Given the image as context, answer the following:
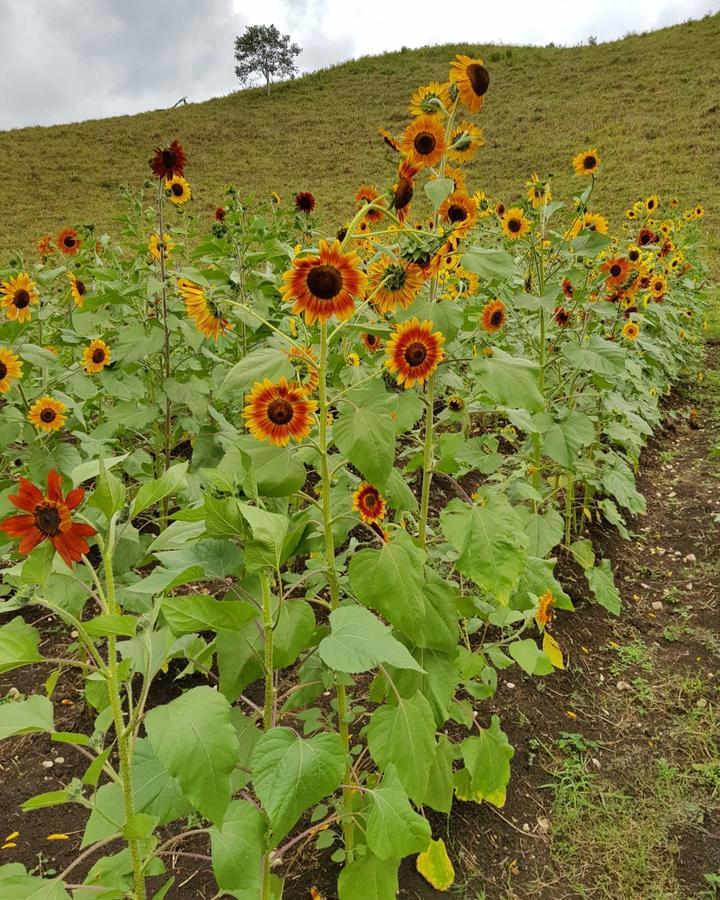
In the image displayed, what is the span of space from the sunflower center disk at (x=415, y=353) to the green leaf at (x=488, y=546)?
34 cm

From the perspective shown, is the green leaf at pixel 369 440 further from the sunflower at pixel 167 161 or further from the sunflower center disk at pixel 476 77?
the sunflower at pixel 167 161

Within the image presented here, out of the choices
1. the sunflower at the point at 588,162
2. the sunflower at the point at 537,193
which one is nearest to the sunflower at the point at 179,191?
the sunflower at the point at 537,193

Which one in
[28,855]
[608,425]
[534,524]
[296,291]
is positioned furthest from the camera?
[608,425]

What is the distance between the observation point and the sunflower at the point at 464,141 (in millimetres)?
1520

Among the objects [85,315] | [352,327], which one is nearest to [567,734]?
[352,327]

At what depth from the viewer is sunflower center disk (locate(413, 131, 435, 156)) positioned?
1524mm

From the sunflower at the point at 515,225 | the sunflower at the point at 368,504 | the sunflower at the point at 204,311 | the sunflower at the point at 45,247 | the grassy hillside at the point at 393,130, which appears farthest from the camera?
the grassy hillside at the point at 393,130

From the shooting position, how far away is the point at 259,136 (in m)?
21.2

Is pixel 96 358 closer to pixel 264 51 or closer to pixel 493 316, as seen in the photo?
pixel 493 316

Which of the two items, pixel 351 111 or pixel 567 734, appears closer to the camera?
pixel 567 734

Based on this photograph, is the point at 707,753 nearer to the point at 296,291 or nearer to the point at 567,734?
the point at 567,734

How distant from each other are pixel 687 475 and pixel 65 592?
3.60m

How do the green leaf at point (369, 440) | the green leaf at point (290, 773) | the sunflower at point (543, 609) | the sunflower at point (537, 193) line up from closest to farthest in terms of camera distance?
the green leaf at point (290, 773), the green leaf at point (369, 440), the sunflower at point (543, 609), the sunflower at point (537, 193)

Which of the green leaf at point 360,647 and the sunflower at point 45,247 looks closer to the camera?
the green leaf at point 360,647
